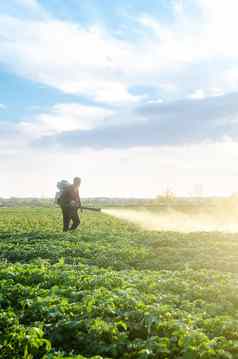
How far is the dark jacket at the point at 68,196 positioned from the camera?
29266mm

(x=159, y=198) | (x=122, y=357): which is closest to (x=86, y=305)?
(x=122, y=357)

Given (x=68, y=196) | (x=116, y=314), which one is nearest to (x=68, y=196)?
(x=68, y=196)

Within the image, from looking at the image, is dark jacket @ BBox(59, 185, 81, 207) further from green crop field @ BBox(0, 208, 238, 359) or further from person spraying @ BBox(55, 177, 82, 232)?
green crop field @ BBox(0, 208, 238, 359)

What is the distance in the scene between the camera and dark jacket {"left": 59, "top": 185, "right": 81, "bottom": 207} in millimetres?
29266

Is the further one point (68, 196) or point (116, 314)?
point (68, 196)

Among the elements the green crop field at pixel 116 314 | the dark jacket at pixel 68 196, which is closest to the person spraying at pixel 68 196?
the dark jacket at pixel 68 196

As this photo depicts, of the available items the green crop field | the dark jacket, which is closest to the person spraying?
the dark jacket

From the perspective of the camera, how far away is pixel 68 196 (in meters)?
29.4

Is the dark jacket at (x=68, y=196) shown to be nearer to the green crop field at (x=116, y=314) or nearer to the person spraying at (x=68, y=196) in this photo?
the person spraying at (x=68, y=196)

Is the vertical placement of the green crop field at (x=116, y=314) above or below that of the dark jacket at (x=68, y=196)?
below

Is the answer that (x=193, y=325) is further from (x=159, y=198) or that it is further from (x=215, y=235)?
(x=159, y=198)

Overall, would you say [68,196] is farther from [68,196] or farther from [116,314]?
[116,314]

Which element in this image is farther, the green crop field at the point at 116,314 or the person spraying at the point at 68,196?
the person spraying at the point at 68,196

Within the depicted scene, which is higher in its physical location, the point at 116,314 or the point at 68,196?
the point at 68,196
